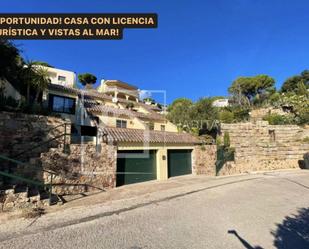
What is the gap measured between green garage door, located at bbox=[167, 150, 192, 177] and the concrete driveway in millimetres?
7066

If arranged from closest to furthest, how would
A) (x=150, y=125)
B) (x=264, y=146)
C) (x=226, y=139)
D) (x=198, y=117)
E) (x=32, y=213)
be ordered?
(x=32, y=213) → (x=264, y=146) → (x=226, y=139) → (x=150, y=125) → (x=198, y=117)

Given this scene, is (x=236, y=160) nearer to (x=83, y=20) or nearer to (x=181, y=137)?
(x=181, y=137)

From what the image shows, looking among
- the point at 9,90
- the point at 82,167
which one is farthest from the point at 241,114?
the point at 9,90

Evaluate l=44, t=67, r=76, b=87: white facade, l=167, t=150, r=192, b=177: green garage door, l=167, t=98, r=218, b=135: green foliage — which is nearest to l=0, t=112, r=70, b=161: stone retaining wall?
l=167, t=150, r=192, b=177: green garage door

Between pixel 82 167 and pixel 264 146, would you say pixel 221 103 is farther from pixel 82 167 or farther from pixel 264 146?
pixel 82 167

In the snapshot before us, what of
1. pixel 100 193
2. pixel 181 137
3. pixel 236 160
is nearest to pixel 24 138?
pixel 100 193

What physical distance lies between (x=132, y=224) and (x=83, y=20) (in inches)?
299

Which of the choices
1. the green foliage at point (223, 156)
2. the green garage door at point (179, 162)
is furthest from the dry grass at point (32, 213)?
the green foliage at point (223, 156)

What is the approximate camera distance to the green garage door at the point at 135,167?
547 inches

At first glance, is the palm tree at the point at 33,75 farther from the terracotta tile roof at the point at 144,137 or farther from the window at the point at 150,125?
the window at the point at 150,125

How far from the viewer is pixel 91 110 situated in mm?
20578

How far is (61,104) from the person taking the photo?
64.1 feet

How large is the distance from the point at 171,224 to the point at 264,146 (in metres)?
18.8

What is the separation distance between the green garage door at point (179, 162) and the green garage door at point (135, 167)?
1.98 m
